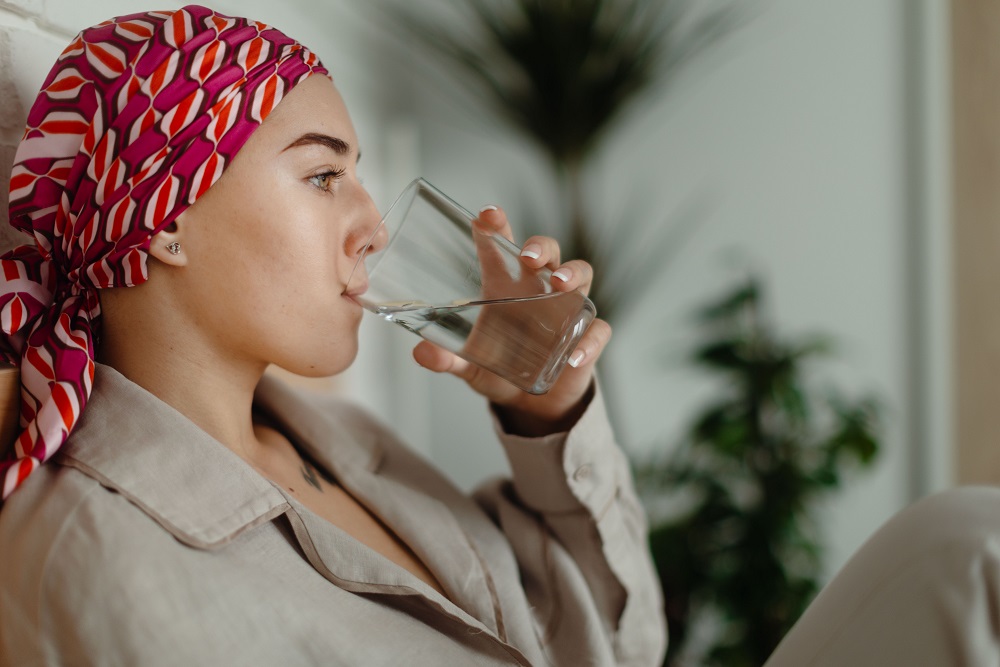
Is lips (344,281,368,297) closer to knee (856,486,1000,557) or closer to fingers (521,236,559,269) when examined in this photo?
fingers (521,236,559,269)

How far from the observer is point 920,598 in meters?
0.84

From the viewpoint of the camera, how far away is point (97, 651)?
0.62m

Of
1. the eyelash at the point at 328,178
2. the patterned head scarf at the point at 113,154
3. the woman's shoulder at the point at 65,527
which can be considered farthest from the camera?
the eyelash at the point at 328,178

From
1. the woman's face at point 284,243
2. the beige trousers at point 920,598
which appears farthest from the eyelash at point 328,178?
the beige trousers at point 920,598

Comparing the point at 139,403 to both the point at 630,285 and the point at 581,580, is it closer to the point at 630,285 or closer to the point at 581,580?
the point at 581,580

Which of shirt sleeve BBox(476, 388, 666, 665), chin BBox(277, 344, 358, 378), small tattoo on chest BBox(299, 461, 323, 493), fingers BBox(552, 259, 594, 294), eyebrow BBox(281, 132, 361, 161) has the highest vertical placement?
fingers BBox(552, 259, 594, 294)

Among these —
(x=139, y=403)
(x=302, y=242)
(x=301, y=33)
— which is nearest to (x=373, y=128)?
(x=301, y=33)

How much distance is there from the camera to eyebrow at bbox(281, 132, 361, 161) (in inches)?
33.6

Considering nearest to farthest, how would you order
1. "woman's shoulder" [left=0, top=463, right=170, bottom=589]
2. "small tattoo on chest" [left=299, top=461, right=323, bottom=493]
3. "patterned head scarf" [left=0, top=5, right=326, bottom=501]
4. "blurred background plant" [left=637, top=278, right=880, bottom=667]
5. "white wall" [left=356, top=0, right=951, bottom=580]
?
"woman's shoulder" [left=0, top=463, right=170, bottom=589] < "patterned head scarf" [left=0, top=5, right=326, bottom=501] < "small tattoo on chest" [left=299, top=461, right=323, bottom=493] < "blurred background plant" [left=637, top=278, right=880, bottom=667] < "white wall" [left=356, top=0, right=951, bottom=580]

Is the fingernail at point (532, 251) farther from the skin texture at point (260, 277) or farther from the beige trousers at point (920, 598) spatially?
the beige trousers at point (920, 598)

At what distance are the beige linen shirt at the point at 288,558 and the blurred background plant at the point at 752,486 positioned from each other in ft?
2.07

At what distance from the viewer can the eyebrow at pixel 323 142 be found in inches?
33.6

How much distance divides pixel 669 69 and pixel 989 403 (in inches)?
45.9

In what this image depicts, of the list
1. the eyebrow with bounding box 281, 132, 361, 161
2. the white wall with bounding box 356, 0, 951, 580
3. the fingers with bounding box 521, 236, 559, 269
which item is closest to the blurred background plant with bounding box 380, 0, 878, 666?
the white wall with bounding box 356, 0, 951, 580
